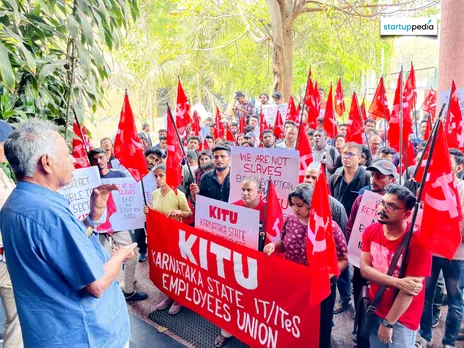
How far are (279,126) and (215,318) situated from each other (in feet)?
18.1

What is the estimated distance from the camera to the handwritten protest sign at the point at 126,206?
14.4 feet

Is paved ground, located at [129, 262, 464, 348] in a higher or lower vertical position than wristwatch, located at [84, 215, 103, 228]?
lower

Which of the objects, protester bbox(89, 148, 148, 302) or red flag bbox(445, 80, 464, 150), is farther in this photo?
protester bbox(89, 148, 148, 302)

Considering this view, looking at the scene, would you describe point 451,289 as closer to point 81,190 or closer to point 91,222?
point 91,222

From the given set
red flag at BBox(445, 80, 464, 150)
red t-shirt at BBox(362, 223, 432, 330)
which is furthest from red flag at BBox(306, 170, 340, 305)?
red flag at BBox(445, 80, 464, 150)

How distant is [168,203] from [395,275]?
263 cm

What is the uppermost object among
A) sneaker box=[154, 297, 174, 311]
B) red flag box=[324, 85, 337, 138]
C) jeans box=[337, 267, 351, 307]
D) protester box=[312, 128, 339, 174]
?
red flag box=[324, 85, 337, 138]

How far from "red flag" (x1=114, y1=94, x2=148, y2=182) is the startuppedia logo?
1123cm

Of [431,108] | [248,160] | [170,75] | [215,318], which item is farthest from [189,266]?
[170,75]

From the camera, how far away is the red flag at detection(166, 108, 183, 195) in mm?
4365

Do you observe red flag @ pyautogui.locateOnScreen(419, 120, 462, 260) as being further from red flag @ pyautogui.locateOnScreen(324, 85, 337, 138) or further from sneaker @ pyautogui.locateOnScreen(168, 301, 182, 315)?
red flag @ pyautogui.locateOnScreen(324, 85, 337, 138)

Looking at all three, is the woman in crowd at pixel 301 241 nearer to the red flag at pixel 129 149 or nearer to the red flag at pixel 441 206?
the red flag at pixel 441 206

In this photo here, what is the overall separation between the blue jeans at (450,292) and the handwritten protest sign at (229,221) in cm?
157

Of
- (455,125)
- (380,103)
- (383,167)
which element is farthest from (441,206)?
(380,103)
